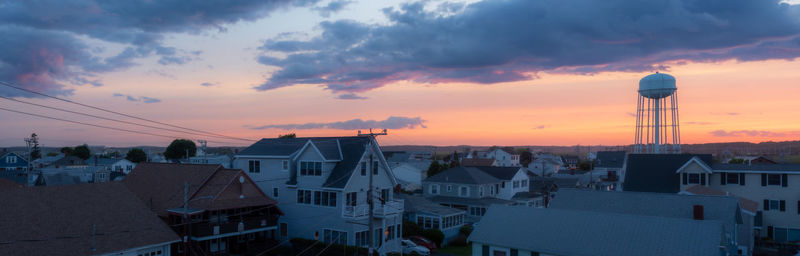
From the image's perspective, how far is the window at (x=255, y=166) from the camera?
47263 mm

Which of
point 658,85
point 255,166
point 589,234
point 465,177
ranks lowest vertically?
point 589,234

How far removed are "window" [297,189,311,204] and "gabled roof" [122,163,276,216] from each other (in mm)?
2455

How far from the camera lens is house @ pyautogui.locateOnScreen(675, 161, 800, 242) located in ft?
165

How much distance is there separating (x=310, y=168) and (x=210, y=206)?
29.6 ft

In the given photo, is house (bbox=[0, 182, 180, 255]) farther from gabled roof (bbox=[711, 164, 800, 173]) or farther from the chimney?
gabled roof (bbox=[711, 164, 800, 173])

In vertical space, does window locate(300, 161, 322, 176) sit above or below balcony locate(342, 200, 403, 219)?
above

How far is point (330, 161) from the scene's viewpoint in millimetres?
42938

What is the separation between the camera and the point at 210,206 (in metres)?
37.6

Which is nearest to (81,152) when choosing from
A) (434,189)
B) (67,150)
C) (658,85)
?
(67,150)

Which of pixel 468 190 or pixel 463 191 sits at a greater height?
pixel 468 190

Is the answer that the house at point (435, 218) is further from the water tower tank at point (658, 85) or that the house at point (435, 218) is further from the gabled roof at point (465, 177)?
the water tower tank at point (658, 85)

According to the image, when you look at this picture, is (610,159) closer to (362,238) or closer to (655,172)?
(655,172)

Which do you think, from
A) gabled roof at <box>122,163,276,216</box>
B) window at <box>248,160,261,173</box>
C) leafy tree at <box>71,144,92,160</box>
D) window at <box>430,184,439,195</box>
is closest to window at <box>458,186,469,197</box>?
window at <box>430,184,439,195</box>

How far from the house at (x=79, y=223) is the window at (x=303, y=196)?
1177 cm
